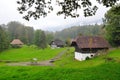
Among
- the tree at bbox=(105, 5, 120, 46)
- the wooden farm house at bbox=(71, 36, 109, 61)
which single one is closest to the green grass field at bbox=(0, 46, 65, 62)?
the wooden farm house at bbox=(71, 36, 109, 61)

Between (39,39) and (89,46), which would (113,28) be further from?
(39,39)

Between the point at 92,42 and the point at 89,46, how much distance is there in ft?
6.89

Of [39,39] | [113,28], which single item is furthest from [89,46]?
[39,39]

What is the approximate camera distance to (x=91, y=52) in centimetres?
7181

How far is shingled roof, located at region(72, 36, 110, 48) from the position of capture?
7175 centimetres

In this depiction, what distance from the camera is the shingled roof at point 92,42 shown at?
71.8 metres

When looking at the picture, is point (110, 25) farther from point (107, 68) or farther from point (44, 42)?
point (44, 42)

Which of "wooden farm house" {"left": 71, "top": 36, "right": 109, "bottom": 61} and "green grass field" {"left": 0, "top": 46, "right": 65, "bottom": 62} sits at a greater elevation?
"wooden farm house" {"left": 71, "top": 36, "right": 109, "bottom": 61}

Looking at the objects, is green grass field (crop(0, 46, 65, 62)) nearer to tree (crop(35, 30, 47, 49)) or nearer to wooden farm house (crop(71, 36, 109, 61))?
wooden farm house (crop(71, 36, 109, 61))

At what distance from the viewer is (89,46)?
7162 centimetres

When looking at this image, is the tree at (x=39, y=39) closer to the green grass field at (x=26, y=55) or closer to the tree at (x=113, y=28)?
the green grass field at (x=26, y=55)

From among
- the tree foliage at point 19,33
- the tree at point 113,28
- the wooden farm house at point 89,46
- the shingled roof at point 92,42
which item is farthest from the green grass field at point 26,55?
the tree foliage at point 19,33

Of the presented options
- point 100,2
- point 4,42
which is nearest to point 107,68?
point 100,2

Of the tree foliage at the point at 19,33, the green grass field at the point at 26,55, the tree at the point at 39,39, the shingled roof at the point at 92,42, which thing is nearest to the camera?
the shingled roof at the point at 92,42
